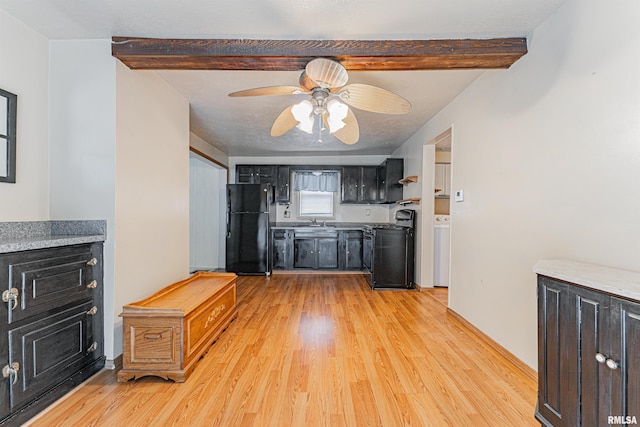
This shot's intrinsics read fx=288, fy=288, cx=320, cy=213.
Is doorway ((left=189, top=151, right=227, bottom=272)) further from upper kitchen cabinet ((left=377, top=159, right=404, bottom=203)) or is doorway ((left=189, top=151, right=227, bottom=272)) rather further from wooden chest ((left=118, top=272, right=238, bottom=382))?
wooden chest ((left=118, top=272, right=238, bottom=382))

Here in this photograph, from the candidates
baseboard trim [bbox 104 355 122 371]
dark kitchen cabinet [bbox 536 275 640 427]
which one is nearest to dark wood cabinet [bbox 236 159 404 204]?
baseboard trim [bbox 104 355 122 371]

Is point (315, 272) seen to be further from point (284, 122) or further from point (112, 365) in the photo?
point (112, 365)

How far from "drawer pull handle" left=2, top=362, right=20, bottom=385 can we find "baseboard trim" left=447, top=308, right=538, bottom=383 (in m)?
2.99

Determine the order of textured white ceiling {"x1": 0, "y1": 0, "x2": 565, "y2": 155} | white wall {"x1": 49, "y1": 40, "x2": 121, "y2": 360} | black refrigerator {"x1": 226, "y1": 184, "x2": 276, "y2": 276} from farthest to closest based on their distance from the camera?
black refrigerator {"x1": 226, "y1": 184, "x2": 276, "y2": 276} → white wall {"x1": 49, "y1": 40, "x2": 121, "y2": 360} → textured white ceiling {"x1": 0, "y1": 0, "x2": 565, "y2": 155}

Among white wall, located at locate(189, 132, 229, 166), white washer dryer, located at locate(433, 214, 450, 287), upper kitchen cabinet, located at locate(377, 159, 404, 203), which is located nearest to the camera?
white wall, located at locate(189, 132, 229, 166)

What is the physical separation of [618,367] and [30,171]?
3.26m

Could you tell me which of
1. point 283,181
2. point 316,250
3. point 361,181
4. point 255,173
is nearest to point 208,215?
point 255,173

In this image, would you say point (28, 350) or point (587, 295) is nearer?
point (587, 295)

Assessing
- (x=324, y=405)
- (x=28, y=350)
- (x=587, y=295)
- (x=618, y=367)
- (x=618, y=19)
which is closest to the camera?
(x=618, y=367)

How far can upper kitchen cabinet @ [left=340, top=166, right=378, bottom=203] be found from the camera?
5750 mm

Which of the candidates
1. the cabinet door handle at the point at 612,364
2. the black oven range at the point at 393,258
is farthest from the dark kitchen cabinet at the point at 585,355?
the black oven range at the point at 393,258

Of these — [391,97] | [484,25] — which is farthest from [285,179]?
[484,25]

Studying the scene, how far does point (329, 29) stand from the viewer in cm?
193

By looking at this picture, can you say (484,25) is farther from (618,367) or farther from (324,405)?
(324,405)
